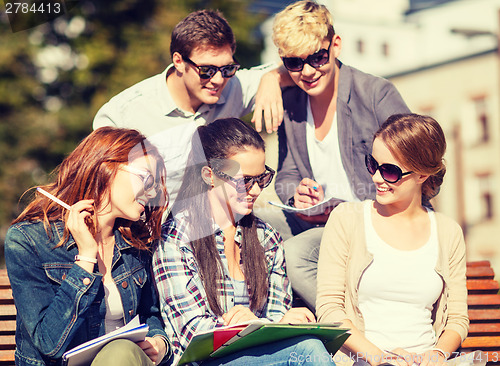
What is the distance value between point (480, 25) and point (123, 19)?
1637cm

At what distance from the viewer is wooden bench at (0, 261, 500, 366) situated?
4.34 meters

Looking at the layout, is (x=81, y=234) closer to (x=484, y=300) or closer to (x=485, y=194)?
(x=484, y=300)

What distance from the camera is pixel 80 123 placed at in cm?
1845

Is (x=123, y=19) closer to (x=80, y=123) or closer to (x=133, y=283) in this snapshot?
(x=80, y=123)

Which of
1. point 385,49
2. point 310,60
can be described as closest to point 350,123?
point 310,60

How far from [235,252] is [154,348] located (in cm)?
75

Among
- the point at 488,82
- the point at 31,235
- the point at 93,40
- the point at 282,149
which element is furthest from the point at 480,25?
the point at 31,235

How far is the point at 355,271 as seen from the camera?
3.80 meters

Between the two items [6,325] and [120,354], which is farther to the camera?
[6,325]

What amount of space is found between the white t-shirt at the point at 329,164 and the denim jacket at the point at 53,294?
1.52 m

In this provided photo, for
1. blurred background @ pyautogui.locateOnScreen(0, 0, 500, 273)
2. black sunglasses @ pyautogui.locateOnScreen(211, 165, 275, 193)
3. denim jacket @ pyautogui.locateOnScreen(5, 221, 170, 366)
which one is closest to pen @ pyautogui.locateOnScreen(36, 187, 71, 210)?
denim jacket @ pyautogui.locateOnScreen(5, 221, 170, 366)

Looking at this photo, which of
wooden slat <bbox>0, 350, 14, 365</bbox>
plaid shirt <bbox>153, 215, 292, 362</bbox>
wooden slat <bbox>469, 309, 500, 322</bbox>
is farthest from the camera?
wooden slat <bbox>469, 309, 500, 322</bbox>

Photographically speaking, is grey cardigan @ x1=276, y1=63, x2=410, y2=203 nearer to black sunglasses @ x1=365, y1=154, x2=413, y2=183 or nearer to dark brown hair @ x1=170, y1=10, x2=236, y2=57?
dark brown hair @ x1=170, y1=10, x2=236, y2=57

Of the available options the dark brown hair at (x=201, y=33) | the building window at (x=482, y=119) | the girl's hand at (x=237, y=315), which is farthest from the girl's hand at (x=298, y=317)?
the building window at (x=482, y=119)
